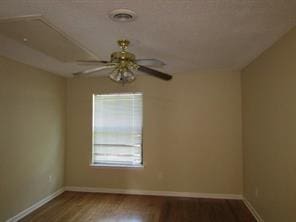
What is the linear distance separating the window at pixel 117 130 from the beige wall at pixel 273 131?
2.03 meters

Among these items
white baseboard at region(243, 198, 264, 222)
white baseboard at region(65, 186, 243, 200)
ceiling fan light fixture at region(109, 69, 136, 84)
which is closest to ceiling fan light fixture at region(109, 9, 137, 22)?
ceiling fan light fixture at region(109, 69, 136, 84)

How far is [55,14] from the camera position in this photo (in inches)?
77.5

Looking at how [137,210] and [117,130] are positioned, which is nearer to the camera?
[137,210]

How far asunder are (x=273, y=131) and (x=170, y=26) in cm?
173

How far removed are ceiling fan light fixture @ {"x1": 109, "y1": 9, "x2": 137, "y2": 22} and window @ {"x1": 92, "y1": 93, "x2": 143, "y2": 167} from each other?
2.69 m

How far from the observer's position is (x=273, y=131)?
279cm

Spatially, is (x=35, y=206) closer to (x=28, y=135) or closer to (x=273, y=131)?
(x=28, y=135)

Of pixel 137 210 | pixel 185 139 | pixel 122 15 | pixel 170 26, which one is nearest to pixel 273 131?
pixel 170 26

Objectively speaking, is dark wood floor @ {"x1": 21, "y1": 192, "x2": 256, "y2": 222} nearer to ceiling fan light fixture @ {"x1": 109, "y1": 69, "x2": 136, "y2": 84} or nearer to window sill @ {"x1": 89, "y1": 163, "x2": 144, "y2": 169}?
window sill @ {"x1": 89, "y1": 163, "x2": 144, "y2": 169}

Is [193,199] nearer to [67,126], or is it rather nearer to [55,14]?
[67,126]

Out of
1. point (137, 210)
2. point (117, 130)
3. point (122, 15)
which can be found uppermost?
point (122, 15)

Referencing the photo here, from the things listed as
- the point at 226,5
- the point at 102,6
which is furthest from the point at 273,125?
the point at 102,6

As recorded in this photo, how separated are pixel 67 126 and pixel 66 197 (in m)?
1.39

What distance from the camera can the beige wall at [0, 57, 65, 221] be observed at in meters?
3.30
